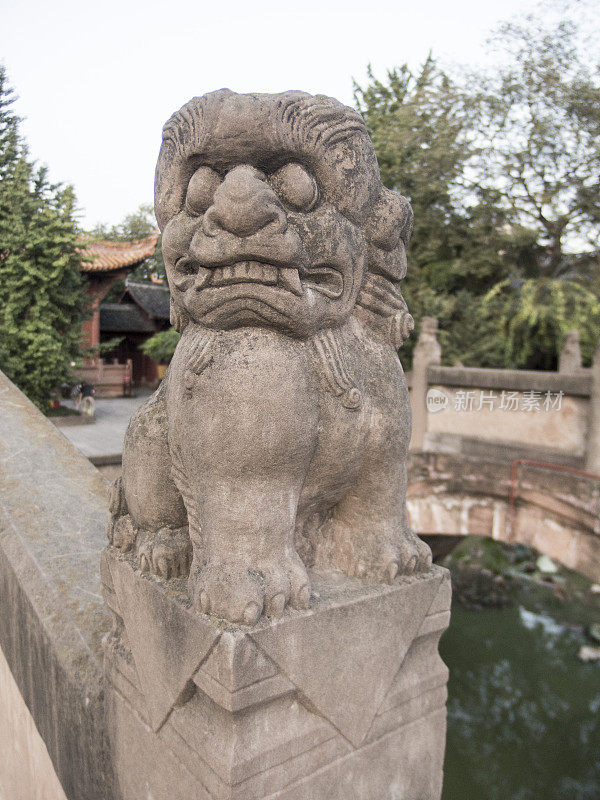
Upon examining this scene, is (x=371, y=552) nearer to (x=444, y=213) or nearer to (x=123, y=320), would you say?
(x=444, y=213)

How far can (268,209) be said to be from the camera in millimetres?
1186

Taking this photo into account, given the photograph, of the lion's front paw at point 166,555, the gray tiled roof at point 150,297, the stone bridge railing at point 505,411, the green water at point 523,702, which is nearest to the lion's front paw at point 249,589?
the lion's front paw at point 166,555

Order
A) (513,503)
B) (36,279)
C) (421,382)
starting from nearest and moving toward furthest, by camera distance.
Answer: (513,503) → (421,382) → (36,279)

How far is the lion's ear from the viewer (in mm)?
1428

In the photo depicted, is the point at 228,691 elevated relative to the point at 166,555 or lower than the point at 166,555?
lower

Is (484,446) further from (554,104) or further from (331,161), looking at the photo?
(554,104)

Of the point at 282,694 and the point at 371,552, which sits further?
the point at 371,552

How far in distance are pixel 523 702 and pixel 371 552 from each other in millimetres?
6376

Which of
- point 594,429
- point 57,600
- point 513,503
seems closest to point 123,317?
point 513,503

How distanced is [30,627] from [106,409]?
11924 millimetres

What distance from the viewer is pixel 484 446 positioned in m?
7.65

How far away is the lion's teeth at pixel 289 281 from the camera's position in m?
1.22

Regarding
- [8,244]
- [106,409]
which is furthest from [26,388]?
[106,409]

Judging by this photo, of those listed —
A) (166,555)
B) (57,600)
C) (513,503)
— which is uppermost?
(166,555)
